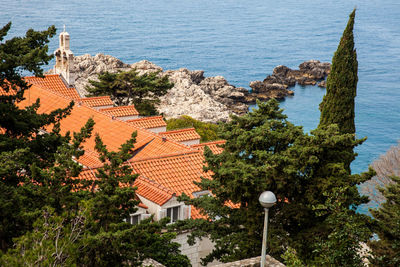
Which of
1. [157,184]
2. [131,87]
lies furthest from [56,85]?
[157,184]

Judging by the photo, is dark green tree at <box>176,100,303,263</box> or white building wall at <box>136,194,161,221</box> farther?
white building wall at <box>136,194,161,221</box>

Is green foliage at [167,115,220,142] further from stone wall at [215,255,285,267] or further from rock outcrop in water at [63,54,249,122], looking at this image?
stone wall at [215,255,285,267]

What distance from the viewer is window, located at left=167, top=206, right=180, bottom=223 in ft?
72.4

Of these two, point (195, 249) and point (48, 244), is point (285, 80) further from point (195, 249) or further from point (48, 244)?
point (48, 244)

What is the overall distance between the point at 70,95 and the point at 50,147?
23.9m

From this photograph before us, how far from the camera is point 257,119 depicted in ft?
70.2

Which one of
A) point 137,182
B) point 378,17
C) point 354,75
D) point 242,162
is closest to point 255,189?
point 242,162

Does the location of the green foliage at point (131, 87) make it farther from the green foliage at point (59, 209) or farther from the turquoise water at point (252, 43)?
the green foliage at point (59, 209)


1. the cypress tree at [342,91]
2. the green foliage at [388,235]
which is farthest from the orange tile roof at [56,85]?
the green foliage at [388,235]

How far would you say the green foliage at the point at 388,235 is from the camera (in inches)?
639

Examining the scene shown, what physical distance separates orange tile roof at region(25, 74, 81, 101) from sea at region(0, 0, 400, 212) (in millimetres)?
38787

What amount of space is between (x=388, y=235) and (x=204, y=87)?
7071 cm

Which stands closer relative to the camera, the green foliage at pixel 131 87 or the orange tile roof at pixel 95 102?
the orange tile roof at pixel 95 102

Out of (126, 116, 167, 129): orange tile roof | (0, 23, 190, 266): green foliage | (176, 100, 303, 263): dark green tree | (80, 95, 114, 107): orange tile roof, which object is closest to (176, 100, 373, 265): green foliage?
(176, 100, 303, 263): dark green tree
